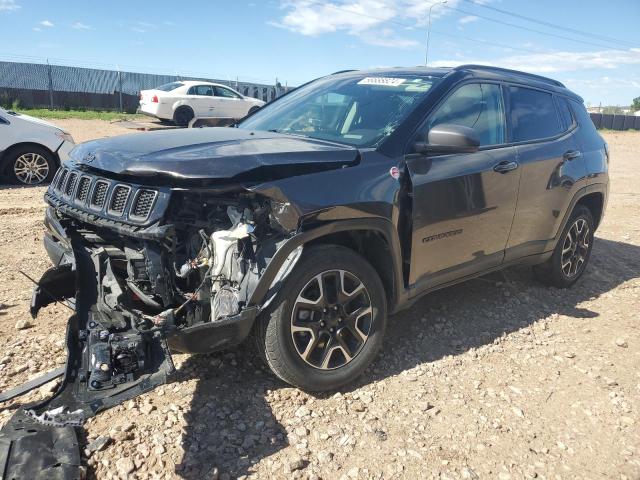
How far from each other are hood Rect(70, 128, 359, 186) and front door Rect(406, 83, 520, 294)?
24.2 inches

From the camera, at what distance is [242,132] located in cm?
381

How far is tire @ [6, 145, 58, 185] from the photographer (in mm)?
8609

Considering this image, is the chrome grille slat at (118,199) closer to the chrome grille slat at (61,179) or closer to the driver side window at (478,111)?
the chrome grille slat at (61,179)

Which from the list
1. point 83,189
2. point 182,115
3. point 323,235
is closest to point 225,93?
point 182,115

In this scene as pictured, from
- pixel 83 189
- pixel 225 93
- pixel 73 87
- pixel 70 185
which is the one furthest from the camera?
pixel 73 87

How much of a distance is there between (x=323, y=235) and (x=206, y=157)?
0.77 m

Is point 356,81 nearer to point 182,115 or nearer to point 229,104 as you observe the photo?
point 182,115

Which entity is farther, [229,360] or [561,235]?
[561,235]

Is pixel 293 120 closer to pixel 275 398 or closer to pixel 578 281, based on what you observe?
pixel 275 398

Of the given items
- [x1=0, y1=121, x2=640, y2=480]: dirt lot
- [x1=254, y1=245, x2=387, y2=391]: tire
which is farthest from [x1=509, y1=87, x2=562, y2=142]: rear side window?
[x1=254, y1=245, x2=387, y2=391]: tire

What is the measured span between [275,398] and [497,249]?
7.03 feet

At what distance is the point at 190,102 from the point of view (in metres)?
20.0

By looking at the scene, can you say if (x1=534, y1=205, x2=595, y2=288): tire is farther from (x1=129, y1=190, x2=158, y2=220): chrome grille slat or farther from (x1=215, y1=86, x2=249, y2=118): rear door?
(x1=215, y1=86, x2=249, y2=118): rear door

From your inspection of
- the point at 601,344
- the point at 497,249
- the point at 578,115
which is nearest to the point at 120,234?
the point at 497,249
